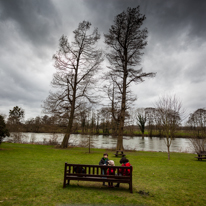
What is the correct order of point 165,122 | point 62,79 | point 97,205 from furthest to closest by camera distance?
point 62,79
point 165,122
point 97,205

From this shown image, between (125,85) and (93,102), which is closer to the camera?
(125,85)

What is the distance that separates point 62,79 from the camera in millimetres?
19250

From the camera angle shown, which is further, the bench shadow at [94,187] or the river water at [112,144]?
the river water at [112,144]

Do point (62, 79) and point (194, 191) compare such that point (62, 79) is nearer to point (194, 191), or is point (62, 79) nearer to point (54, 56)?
point (54, 56)

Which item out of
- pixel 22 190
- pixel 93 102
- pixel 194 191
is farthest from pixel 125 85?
pixel 22 190

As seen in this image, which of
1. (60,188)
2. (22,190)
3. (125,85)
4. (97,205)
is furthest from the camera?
(125,85)

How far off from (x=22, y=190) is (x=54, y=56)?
17.8 metres

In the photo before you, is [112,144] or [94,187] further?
[112,144]

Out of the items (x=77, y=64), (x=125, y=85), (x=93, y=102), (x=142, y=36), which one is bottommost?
(x=93, y=102)

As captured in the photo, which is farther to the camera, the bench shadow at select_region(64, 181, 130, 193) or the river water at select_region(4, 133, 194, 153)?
the river water at select_region(4, 133, 194, 153)

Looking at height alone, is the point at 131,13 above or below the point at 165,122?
above

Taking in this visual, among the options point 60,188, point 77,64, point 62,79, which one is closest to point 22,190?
point 60,188

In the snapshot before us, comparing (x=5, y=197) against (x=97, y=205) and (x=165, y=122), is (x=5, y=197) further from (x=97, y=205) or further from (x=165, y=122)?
(x=165, y=122)

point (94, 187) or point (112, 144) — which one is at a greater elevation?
point (94, 187)
